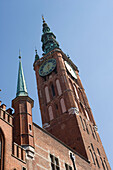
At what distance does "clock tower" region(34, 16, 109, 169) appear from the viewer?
3189cm

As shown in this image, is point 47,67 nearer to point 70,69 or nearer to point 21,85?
point 70,69

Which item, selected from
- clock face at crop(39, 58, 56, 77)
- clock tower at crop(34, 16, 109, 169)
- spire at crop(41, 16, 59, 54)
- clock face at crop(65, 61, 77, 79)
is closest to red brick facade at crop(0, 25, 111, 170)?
clock tower at crop(34, 16, 109, 169)

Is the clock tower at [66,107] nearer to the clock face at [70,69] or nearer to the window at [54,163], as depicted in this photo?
the clock face at [70,69]

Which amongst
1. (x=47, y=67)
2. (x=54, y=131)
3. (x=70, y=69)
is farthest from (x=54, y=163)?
(x=70, y=69)

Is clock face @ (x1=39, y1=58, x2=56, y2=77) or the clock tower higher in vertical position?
clock face @ (x1=39, y1=58, x2=56, y2=77)

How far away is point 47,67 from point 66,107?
11.4 metres

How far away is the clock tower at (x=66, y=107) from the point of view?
31891 mm

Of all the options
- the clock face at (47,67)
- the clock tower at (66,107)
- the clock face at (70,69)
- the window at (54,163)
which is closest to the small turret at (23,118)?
the window at (54,163)

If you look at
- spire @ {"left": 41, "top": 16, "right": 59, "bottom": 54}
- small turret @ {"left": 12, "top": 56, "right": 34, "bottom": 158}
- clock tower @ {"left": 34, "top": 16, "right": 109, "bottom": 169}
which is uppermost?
spire @ {"left": 41, "top": 16, "right": 59, "bottom": 54}

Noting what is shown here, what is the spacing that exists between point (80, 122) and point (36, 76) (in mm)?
15353

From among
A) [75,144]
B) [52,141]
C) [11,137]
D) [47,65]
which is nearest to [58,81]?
[47,65]

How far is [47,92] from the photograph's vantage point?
41.4 metres

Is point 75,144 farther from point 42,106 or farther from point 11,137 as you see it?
point 11,137

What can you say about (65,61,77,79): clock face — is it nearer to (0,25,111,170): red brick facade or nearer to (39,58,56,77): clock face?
(0,25,111,170): red brick facade
